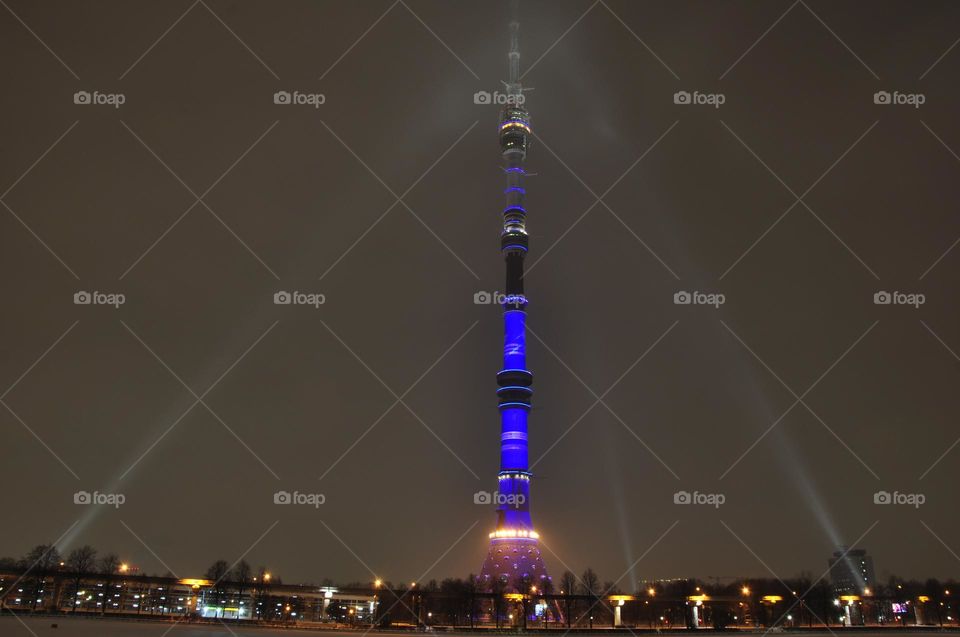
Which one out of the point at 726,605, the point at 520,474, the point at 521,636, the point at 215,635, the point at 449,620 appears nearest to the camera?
the point at 215,635

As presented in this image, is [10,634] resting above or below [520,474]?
below

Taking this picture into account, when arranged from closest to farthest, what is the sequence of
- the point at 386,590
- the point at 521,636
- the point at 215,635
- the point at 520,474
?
the point at 215,635 < the point at 521,636 < the point at 386,590 < the point at 520,474

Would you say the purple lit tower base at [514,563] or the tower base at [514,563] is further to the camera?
the purple lit tower base at [514,563]

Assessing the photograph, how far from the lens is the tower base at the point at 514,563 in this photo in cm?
18600

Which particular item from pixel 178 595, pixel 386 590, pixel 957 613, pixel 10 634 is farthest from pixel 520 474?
pixel 10 634

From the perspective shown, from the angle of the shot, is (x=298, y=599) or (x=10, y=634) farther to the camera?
(x=298, y=599)

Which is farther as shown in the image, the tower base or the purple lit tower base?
the purple lit tower base

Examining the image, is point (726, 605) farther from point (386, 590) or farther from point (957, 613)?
point (386, 590)

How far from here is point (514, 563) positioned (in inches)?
7539

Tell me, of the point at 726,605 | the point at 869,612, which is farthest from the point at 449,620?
the point at 869,612

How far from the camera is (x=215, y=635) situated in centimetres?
6456

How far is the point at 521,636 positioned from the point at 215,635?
1484 inches

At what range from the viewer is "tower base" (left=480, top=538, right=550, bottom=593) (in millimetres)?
186000

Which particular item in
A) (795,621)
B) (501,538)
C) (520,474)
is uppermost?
(520,474)
